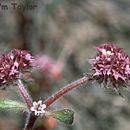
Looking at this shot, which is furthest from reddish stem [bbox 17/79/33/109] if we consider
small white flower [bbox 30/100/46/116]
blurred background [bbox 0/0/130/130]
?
blurred background [bbox 0/0/130/130]

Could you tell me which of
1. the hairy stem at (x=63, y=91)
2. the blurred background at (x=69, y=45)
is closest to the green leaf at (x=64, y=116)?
the hairy stem at (x=63, y=91)

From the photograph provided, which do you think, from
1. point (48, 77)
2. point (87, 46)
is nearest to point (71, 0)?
point (87, 46)

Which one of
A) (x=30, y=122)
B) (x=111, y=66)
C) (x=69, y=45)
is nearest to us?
(x=30, y=122)

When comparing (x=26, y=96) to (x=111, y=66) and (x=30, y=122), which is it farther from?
(x=111, y=66)

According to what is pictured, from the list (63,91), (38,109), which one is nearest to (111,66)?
(63,91)

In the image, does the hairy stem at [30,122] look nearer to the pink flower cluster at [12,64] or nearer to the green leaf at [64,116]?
the green leaf at [64,116]
